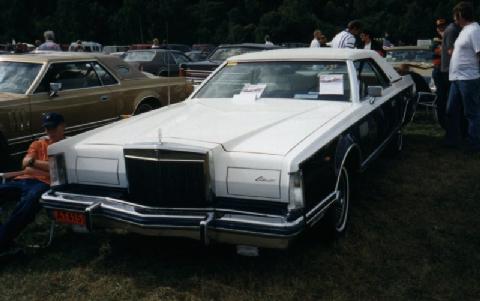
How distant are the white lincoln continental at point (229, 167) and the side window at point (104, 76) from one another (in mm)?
2523

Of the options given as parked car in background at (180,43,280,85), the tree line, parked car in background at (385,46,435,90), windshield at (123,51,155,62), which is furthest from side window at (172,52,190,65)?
the tree line

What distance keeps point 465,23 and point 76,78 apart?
4879mm

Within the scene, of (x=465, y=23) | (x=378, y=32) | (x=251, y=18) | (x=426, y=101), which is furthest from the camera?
(x=251, y=18)

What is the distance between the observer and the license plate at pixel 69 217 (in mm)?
3459

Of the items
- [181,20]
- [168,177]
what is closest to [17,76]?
[168,177]

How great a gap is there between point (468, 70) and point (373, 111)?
2183 millimetres

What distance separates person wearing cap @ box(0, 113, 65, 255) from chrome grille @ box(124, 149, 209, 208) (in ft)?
3.01

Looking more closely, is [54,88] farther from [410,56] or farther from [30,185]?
[410,56]

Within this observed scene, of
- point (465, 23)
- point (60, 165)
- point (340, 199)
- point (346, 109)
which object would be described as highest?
point (465, 23)

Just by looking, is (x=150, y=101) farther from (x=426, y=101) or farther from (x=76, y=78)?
(x=426, y=101)

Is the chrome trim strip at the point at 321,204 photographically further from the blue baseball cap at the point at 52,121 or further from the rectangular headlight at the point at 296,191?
the blue baseball cap at the point at 52,121

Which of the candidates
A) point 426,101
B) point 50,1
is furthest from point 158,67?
point 50,1

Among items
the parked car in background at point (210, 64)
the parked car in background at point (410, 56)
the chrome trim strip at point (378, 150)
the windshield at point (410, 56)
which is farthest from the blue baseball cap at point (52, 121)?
the windshield at point (410, 56)

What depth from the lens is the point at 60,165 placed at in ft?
12.3
